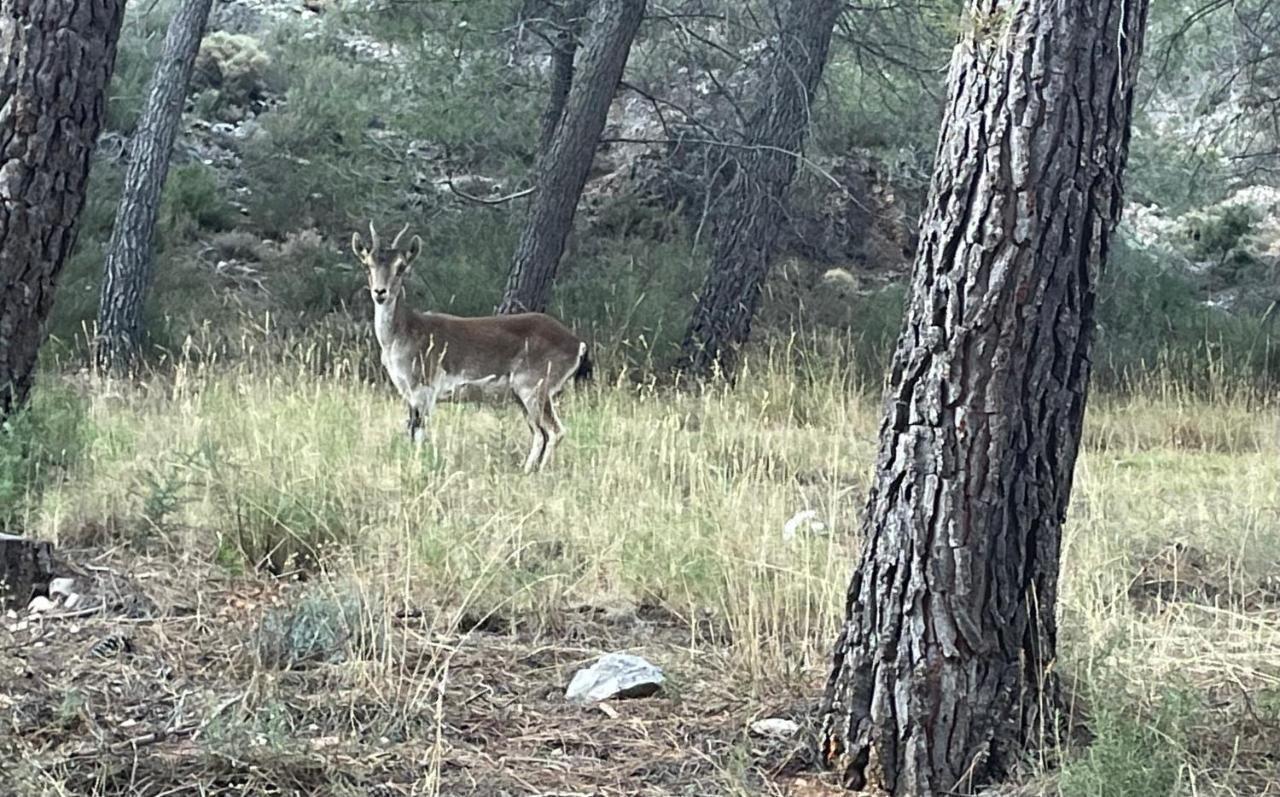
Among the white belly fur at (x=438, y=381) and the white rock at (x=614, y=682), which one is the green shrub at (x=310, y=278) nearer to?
the white belly fur at (x=438, y=381)

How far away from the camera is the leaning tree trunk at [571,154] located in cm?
1349

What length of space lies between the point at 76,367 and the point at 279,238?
7.75 metres

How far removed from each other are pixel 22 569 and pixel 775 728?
9.85 feet

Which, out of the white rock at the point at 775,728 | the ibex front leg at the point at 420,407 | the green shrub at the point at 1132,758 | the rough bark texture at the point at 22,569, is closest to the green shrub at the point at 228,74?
the ibex front leg at the point at 420,407

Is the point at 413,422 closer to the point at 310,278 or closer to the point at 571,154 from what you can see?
the point at 571,154

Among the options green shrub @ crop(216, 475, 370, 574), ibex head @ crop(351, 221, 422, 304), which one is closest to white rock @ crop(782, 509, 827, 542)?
green shrub @ crop(216, 475, 370, 574)

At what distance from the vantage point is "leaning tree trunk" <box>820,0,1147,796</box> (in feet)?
13.7

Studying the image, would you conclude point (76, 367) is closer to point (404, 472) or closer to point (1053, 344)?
point (404, 472)

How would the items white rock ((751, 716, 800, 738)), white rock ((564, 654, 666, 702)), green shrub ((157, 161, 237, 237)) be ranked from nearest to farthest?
white rock ((751, 716, 800, 738)) < white rock ((564, 654, 666, 702)) < green shrub ((157, 161, 237, 237))

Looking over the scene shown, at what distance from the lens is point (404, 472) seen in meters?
8.02

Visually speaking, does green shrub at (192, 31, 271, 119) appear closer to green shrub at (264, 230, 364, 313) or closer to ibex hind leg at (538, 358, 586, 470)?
green shrub at (264, 230, 364, 313)

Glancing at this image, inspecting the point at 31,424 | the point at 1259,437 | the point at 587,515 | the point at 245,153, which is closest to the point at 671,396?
the point at 1259,437

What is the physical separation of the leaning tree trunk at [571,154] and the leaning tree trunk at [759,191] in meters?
1.72

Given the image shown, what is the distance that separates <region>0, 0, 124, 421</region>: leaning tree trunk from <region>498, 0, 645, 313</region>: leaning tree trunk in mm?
6705
